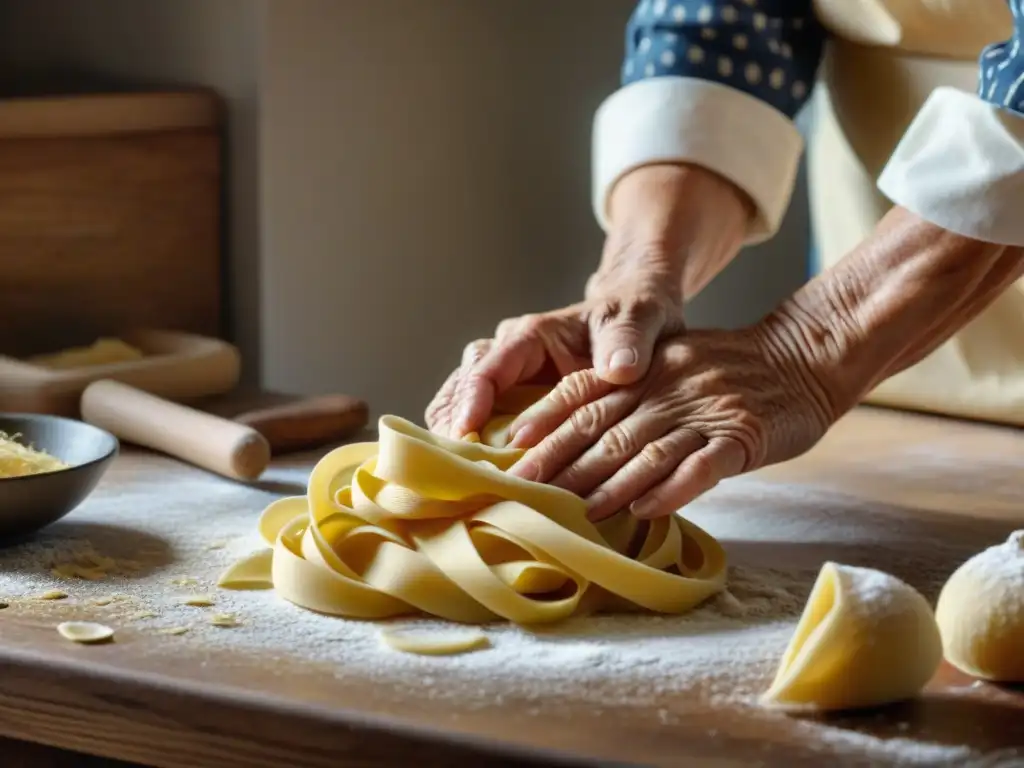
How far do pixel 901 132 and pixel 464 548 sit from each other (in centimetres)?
89

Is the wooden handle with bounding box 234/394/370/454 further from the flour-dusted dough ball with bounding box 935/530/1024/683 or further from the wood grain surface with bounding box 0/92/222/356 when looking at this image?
the flour-dusted dough ball with bounding box 935/530/1024/683

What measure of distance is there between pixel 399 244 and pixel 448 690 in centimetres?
138

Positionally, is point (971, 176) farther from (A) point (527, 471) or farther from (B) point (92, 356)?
(B) point (92, 356)

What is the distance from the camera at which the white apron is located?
5.49 ft

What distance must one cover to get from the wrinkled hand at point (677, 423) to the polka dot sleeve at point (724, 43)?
40cm

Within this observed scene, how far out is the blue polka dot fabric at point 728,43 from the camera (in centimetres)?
168

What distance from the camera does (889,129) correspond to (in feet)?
5.85

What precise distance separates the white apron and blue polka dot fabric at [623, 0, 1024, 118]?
5cm

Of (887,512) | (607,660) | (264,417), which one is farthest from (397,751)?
(264,417)

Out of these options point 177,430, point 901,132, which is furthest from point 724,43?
point 177,430

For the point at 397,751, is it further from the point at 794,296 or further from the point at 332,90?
the point at 332,90

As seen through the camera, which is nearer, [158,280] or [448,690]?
[448,690]

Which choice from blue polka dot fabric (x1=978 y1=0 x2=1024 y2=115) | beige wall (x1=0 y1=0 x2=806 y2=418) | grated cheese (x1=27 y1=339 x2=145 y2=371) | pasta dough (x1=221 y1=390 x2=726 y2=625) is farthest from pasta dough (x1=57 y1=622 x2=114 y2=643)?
beige wall (x1=0 y1=0 x2=806 y2=418)

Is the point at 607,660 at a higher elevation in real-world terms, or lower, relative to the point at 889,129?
lower
